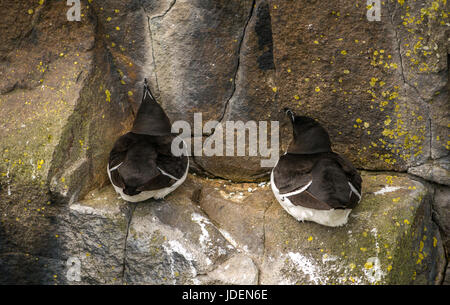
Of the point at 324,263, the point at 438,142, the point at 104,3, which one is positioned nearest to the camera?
the point at 324,263

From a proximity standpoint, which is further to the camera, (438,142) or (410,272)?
(438,142)

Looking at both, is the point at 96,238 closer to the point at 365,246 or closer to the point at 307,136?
the point at 307,136

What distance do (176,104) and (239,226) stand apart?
1.17m

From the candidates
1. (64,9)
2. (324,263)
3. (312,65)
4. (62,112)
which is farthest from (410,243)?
(64,9)

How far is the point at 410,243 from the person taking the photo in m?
3.43

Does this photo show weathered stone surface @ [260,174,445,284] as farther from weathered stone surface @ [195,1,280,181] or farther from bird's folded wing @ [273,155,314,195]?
weathered stone surface @ [195,1,280,181]

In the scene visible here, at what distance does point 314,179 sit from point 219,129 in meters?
1.12

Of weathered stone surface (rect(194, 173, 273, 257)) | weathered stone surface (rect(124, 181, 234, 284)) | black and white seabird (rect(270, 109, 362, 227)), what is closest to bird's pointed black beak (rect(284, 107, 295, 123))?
black and white seabird (rect(270, 109, 362, 227))

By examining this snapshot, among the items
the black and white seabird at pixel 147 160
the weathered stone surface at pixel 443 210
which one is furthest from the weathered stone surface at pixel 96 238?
the weathered stone surface at pixel 443 210

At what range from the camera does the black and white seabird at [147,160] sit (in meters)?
3.45

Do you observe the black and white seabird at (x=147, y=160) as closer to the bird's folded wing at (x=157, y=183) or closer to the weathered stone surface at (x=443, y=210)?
the bird's folded wing at (x=157, y=183)

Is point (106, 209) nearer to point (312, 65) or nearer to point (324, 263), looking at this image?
point (324, 263)

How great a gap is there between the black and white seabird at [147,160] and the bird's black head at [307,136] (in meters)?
0.89

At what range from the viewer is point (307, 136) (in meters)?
3.69
